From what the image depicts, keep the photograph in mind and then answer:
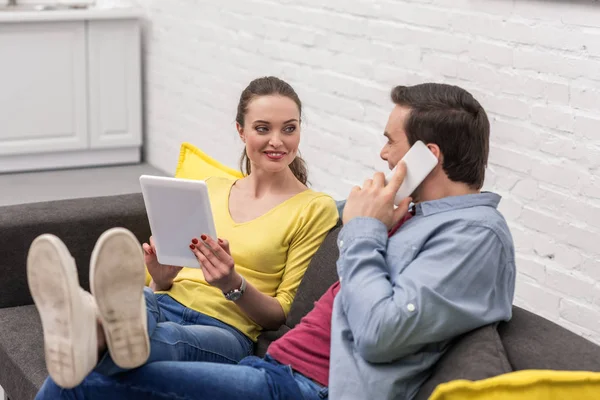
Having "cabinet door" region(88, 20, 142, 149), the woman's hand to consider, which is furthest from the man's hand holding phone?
"cabinet door" region(88, 20, 142, 149)

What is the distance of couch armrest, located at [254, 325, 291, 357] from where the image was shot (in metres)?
2.20

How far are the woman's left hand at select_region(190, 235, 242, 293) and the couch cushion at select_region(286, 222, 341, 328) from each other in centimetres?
18

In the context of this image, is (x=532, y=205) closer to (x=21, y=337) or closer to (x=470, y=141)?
(x=470, y=141)

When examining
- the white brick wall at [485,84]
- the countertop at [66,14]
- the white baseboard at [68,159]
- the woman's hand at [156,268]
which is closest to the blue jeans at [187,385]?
the woman's hand at [156,268]

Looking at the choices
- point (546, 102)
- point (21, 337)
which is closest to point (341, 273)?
point (21, 337)

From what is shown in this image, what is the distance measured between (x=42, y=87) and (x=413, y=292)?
3888 mm

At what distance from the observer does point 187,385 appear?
5.78 ft

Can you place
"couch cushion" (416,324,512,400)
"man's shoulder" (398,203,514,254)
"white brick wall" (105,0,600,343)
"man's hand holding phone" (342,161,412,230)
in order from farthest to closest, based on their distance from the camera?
"white brick wall" (105,0,600,343), "man's hand holding phone" (342,161,412,230), "man's shoulder" (398,203,514,254), "couch cushion" (416,324,512,400)

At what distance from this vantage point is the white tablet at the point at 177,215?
80.8 inches

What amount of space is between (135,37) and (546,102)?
311cm

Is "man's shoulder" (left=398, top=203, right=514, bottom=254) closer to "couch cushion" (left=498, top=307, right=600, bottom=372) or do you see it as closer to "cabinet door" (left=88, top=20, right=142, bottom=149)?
"couch cushion" (left=498, top=307, right=600, bottom=372)

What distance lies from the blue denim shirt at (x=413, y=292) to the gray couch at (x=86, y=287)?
5 centimetres

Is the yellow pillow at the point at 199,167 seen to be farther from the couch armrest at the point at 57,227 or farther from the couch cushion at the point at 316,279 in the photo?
the couch cushion at the point at 316,279

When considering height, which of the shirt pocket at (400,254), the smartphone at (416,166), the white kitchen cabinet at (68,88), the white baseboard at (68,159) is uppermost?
the smartphone at (416,166)
